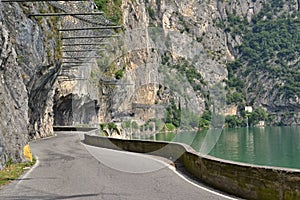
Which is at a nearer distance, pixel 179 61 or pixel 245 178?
pixel 245 178

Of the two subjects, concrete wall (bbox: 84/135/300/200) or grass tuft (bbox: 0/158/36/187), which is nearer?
concrete wall (bbox: 84/135/300/200)

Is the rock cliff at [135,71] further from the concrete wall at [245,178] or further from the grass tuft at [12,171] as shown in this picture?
the concrete wall at [245,178]

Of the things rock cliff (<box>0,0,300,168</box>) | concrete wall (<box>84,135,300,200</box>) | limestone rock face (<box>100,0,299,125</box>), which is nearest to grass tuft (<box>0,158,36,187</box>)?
rock cliff (<box>0,0,300,168</box>)

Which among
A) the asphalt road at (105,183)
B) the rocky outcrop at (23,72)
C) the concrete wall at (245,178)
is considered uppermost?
the rocky outcrop at (23,72)

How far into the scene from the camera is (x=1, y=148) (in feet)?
46.4

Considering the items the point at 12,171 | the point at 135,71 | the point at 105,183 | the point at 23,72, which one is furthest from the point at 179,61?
the point at 105,183

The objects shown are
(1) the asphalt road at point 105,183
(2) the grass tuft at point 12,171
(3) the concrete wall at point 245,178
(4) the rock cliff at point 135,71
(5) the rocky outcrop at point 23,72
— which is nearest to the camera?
(3) the concrete wall at point 245,178

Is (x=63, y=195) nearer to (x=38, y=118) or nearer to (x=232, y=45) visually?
(x=38, y=118)

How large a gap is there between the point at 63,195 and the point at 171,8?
154655 millimetres

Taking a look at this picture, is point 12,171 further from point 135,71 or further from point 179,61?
point 179,61

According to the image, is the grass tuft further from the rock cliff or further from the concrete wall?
the concrete wall

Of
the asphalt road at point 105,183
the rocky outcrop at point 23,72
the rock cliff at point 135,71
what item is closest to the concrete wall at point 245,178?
the asphalt road at point 105,183

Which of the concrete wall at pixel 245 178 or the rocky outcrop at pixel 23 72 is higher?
the rocky outcrop at pixel 23 72

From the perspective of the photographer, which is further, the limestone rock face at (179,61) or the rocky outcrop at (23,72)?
the limestone rock face at (179,61)
